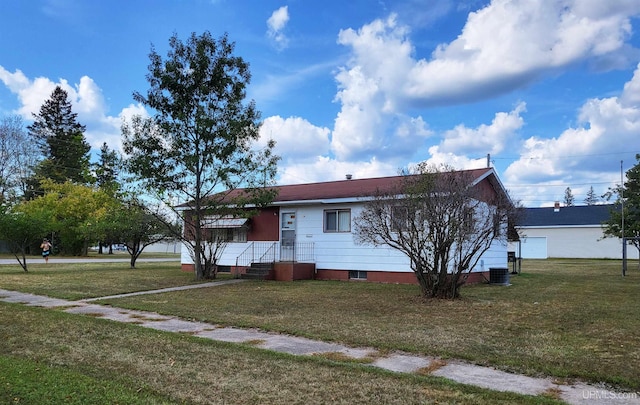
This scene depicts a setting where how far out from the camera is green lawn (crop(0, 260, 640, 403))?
228 inches

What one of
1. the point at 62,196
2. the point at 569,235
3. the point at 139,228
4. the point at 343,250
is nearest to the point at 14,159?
the point at 62,196

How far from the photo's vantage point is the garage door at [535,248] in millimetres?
39594

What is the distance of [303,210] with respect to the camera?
17609mm

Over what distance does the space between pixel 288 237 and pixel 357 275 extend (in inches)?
119

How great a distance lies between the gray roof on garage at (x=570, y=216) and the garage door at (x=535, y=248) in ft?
4.08

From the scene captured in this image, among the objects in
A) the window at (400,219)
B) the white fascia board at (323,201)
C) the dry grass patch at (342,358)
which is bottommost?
the dry grass patch at (342,358)

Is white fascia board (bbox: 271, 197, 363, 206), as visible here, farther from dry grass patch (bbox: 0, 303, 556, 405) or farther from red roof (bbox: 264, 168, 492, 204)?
dry grass patch (bbox: 0, 303, 556, 405)

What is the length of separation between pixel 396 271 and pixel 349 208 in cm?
267

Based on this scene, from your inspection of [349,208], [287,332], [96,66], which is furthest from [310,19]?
[287,332]

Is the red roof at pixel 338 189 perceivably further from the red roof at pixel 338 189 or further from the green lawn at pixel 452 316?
the green lawn at pixel 452 316

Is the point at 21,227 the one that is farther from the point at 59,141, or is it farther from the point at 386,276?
the point at 59,141

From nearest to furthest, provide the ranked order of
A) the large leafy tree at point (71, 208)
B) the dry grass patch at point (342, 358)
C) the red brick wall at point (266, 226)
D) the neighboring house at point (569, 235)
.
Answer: the dry grass patch at point (342, 358) → the red brick wall at point (266, 226) → the large leafy tree at point (71, 208) → the neighboring house at point (569, 235)

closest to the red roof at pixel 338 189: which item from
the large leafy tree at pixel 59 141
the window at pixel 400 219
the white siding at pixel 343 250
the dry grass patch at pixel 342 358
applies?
the white siding at pixel 343 250

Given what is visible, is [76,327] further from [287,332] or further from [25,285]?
[25,285]
